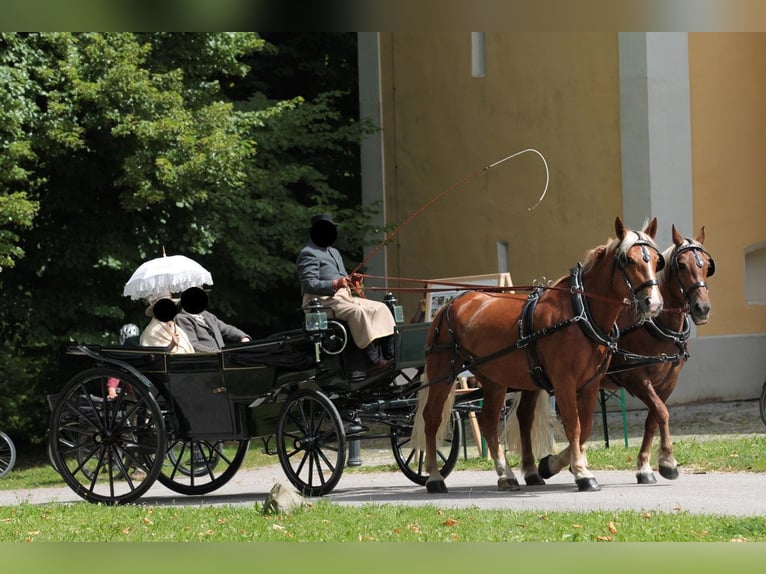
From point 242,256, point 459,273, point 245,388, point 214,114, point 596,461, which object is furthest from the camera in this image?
point 459,273

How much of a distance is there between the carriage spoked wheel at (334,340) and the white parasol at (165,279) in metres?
1.12

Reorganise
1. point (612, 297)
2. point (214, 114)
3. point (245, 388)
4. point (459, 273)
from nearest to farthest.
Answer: point (612, 297) → point (245, 388) → point (214, 114) → point (459, 273)

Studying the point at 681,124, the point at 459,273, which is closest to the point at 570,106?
the point at 681,124

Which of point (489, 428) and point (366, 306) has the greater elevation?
point (366, 306)

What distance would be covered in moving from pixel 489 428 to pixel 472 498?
0.93 meters

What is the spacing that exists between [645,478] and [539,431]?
37.8 inches

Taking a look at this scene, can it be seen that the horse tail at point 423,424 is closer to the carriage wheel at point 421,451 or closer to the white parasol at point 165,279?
the carriage wheel at point 421,451

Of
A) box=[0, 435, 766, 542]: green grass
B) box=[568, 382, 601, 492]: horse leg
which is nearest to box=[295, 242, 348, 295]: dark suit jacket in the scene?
box=[0, 435, 766, 542]: green grass

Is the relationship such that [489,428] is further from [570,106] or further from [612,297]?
[570,106]

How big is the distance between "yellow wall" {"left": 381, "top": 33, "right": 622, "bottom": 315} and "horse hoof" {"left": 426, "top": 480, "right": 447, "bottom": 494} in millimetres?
9777

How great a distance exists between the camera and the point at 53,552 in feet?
13.4

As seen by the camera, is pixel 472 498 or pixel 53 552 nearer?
pixel 53 552

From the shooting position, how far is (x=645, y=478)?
10.4 m

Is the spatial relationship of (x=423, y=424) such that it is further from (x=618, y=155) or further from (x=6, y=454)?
(x=618, y=155)
